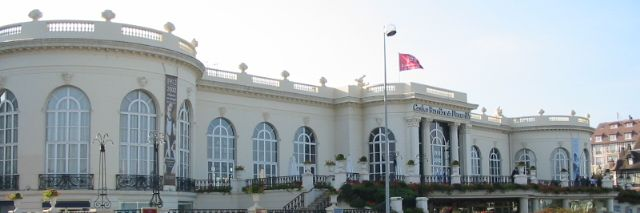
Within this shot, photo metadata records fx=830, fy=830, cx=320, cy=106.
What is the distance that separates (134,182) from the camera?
113 ft

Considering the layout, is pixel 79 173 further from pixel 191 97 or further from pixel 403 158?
pixel 403 158

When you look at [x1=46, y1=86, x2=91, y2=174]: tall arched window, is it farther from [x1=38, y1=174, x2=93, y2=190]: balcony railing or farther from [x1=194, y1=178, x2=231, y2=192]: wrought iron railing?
[x1=194, y1=178, x2=231, y2=192]: wrought iron railing

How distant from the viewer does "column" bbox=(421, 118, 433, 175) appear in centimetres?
4891

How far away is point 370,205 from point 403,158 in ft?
38.6

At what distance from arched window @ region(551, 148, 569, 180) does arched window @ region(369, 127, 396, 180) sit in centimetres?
1974

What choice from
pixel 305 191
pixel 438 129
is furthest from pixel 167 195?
pixel 438 129

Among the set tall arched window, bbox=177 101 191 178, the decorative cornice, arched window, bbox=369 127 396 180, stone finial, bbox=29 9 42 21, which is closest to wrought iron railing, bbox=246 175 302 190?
tall arched window, bbox=177 101 191 178

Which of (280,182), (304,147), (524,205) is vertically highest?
(304,147)

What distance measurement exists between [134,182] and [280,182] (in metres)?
7.56

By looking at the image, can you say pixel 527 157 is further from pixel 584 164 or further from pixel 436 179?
pixel 436 179

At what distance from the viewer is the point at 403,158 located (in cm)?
4809

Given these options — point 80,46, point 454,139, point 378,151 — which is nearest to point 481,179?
point 454,139

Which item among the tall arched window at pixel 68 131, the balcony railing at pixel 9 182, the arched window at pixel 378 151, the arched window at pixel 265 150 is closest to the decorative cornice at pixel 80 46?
the tall arched window at pixel 68 131

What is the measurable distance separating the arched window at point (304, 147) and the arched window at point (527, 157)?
22184mm
